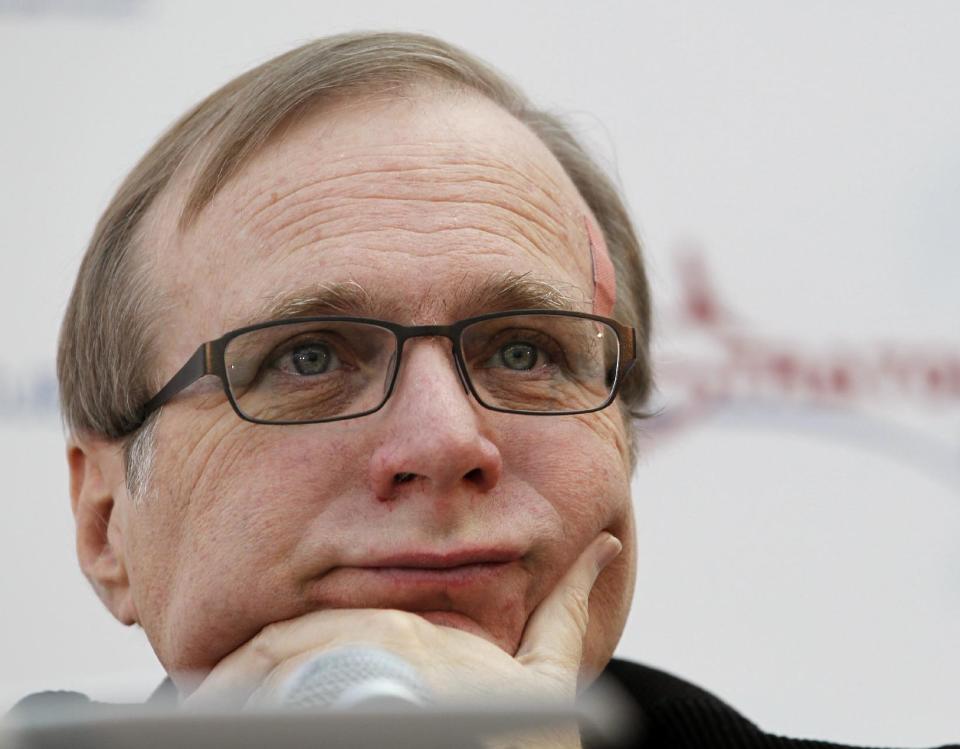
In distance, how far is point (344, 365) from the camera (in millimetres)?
1962

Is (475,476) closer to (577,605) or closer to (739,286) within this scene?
(577,605)

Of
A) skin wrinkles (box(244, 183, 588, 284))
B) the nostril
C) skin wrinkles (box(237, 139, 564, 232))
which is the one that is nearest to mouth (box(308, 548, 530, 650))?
the nostril

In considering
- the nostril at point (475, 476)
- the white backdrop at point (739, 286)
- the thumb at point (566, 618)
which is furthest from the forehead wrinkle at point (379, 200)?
the white backdrop at point (739, 286)

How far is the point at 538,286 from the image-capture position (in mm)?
2059

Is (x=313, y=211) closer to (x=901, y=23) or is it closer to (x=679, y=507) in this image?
(x=679, y=507)

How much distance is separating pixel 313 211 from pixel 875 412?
6.27ft

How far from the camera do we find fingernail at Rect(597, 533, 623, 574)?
2.03 m

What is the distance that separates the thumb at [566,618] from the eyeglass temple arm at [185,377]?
632 mm

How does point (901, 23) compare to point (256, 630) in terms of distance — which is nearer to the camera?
point (256, 630)

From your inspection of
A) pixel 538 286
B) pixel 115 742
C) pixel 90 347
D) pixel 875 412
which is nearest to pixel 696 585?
pixel 875 412

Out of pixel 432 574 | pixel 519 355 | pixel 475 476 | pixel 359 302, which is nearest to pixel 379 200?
pixel 359 302

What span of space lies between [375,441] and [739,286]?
1805 mm

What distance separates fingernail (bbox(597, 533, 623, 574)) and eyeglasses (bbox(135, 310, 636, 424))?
0.70 feet

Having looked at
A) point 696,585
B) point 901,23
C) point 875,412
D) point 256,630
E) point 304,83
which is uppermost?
point 901,23
